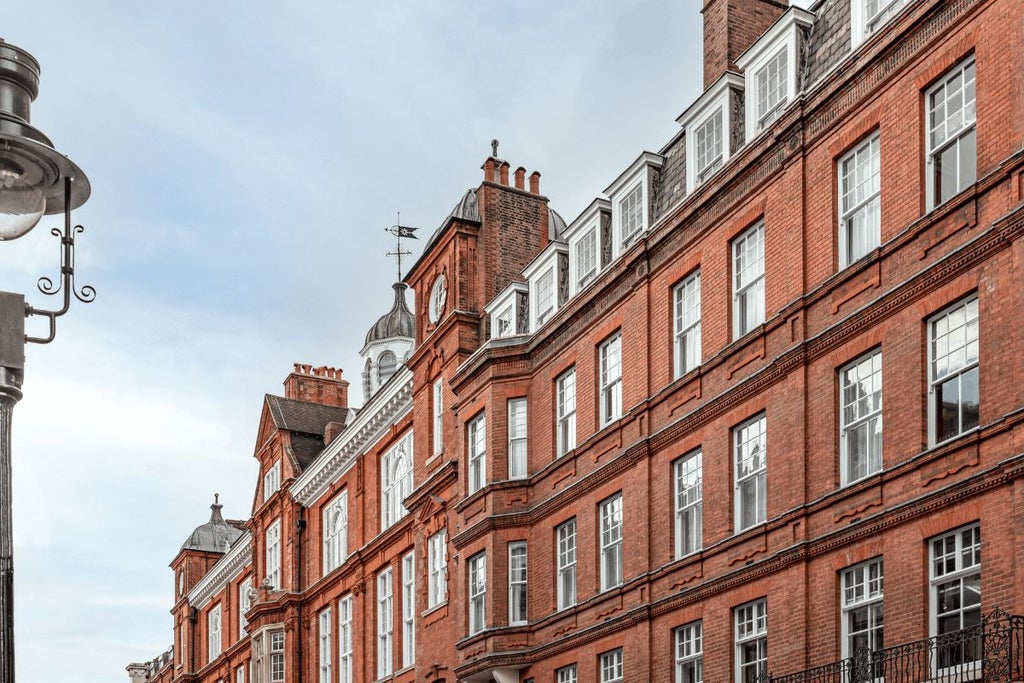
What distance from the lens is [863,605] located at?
24.8 meters

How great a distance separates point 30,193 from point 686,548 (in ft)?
71.8

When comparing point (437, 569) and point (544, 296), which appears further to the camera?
point (437, 569)

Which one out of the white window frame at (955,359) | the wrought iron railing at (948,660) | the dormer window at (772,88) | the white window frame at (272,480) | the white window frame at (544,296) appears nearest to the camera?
the wrought iron railing at (948,660)

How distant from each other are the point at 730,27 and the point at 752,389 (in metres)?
8.11

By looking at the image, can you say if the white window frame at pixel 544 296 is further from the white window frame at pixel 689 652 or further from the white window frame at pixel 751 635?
the white window frame at pixel 751 635

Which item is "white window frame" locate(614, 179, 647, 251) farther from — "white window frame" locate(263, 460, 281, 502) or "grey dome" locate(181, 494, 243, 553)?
"grey dome" locate(181, 494, 243, 553)

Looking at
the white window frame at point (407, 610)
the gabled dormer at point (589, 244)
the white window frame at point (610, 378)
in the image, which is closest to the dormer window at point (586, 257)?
the gabled dormer at point (589, 244)

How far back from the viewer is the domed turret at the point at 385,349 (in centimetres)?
6769

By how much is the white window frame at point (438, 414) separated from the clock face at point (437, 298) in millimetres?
1712

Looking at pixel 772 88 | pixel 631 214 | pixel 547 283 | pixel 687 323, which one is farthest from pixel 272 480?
pixel 772 88

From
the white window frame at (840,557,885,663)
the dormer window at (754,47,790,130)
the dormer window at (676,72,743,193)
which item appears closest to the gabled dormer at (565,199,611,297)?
the dormer window at (676,72,743,193)

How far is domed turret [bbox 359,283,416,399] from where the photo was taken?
222 feet

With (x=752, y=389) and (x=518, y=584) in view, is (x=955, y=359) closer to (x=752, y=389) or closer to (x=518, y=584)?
(x=752, y=389)

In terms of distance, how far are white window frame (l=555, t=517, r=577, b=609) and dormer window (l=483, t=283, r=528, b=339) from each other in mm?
5300
